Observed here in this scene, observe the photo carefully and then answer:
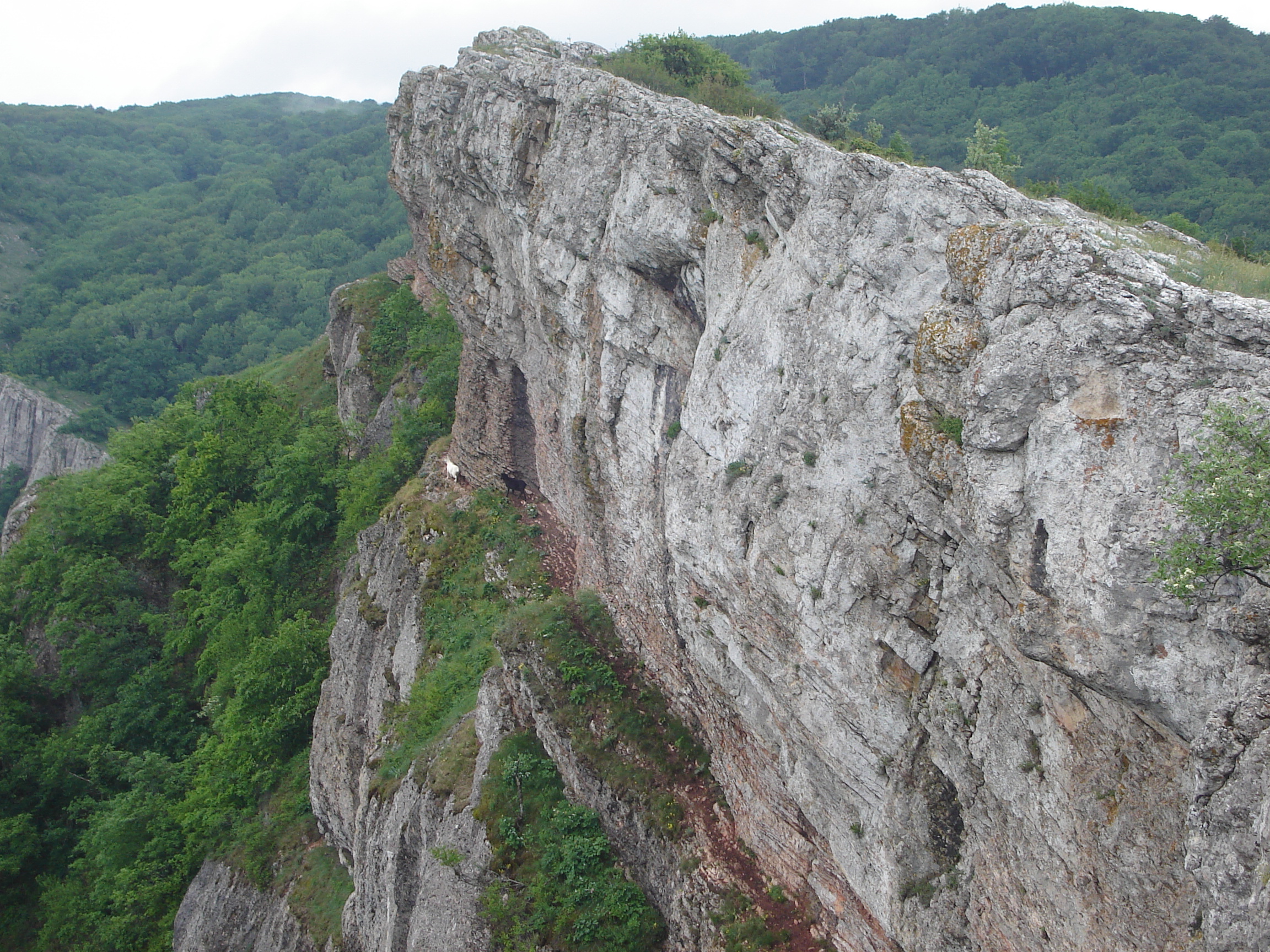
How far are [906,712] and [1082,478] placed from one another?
380 cm

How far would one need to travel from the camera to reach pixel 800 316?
10633 mm

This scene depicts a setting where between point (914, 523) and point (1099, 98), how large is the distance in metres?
43.1

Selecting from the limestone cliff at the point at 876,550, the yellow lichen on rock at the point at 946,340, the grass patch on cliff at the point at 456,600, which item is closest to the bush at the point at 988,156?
the limestone cliff at the point at 876,550

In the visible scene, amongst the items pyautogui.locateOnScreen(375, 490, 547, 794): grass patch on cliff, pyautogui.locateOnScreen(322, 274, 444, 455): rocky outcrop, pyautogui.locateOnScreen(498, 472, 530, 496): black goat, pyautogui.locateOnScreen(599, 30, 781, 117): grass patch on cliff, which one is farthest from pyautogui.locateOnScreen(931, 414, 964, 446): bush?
pyautogui.locateOnScreen(322, 274, 444, 455): rocky outcrop

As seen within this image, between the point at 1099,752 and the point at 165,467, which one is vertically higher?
the point at 1099,752

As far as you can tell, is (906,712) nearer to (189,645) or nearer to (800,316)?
(800,316)

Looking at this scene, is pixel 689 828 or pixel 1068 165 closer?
pixel 689 828

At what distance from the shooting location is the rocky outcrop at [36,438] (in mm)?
58000

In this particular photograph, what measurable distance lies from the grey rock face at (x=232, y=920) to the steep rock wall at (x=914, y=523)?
11735 mm

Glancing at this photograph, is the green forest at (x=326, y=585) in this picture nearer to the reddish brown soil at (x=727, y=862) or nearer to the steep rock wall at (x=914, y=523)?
the reddish brown soil at (x=727, y=862)

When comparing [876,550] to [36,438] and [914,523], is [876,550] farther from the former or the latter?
[36,438]

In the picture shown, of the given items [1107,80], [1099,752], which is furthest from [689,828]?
A: [1107,80]

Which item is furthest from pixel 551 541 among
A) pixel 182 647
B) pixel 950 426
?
pixel 182 647

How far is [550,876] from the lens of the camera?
1388 cm
